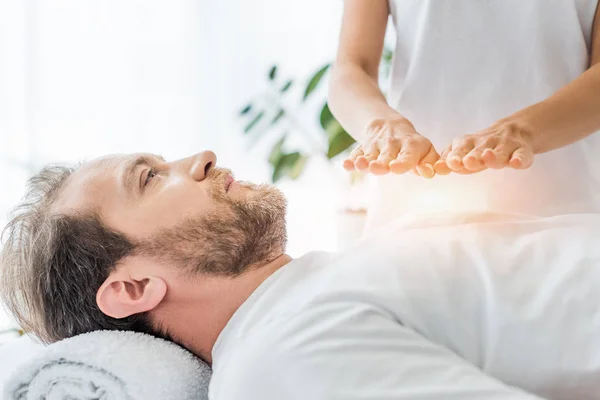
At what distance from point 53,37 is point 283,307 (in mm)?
2431

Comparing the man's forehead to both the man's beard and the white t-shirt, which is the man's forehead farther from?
the white t-shirt

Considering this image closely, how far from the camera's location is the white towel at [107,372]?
3.70ft

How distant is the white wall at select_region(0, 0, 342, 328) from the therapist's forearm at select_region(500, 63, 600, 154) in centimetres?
212

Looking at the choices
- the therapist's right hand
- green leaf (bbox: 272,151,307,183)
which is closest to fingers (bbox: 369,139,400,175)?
the therapist's right hand

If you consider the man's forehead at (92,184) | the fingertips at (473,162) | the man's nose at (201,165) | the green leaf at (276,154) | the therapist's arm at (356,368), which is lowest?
the green leaf at (276,154)

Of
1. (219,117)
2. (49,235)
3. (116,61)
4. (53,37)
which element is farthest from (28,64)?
(49,235)

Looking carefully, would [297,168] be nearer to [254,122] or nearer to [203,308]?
[254,122]

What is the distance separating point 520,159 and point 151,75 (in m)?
2.53

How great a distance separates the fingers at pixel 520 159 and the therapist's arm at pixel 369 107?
13cm

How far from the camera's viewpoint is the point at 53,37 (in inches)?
123

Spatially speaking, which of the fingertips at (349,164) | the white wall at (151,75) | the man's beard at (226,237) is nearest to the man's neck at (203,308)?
the man's beard at (226,237)

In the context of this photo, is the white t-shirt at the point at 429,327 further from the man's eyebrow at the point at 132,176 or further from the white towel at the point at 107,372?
the man's eyebrow at the point at 132,176

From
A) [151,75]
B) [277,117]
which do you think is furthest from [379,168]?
[151,75]

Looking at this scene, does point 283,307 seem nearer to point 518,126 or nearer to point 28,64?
point 518,126
